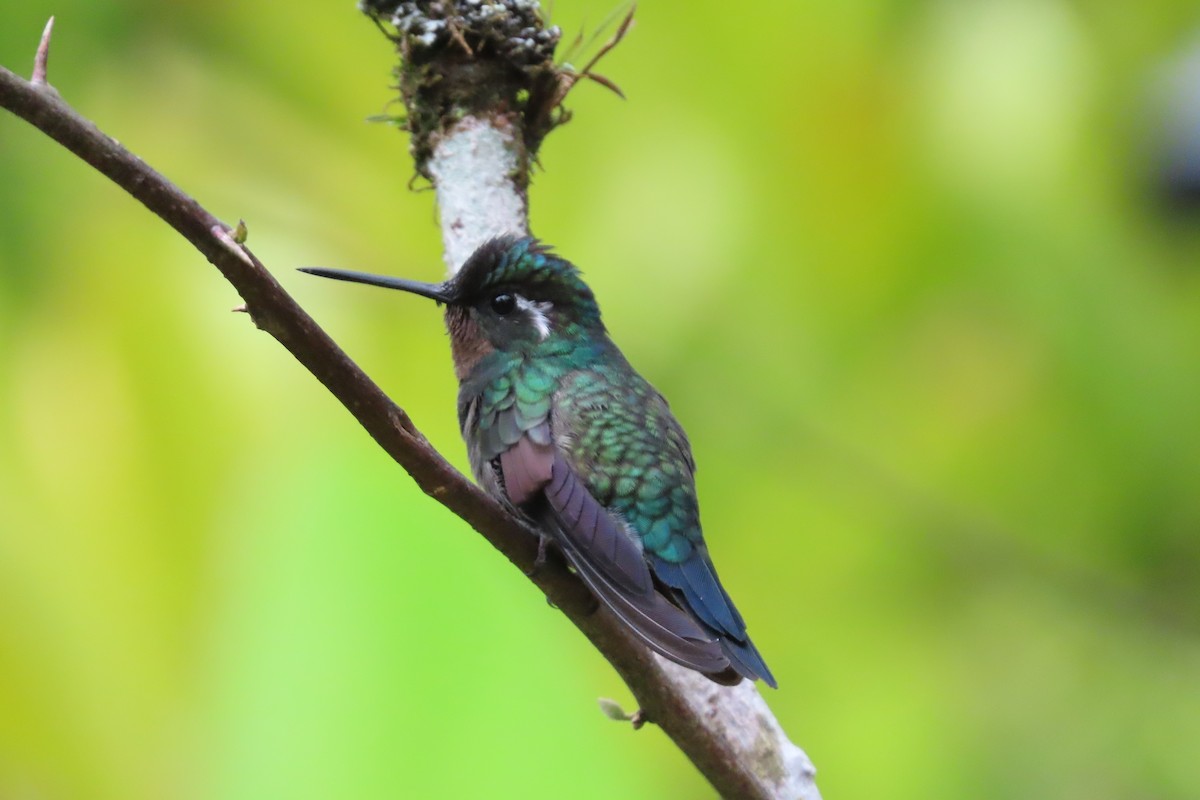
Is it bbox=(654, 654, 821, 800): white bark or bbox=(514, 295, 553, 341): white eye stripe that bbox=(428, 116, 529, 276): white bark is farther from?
bbox=(654, 654, 821, 800): white bark

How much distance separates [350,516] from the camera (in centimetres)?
223

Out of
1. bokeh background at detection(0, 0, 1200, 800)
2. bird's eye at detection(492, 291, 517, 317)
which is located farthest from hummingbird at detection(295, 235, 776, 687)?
bokeh background at detection(0, 0, 1200, 800)

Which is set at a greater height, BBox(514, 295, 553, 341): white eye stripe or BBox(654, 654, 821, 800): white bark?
BBox(514, 295, 553, 341): white eye stripe

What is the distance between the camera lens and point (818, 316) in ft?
12.9

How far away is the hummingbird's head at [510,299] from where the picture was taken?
246cm

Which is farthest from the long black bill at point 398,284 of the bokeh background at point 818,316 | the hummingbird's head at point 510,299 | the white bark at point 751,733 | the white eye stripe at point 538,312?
the white bark at point 751,733

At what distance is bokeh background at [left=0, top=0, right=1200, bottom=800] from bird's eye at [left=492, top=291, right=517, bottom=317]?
0.52 m

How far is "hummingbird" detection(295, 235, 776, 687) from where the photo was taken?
1927 millimetres

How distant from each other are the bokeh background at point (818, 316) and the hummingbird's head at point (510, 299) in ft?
1.60

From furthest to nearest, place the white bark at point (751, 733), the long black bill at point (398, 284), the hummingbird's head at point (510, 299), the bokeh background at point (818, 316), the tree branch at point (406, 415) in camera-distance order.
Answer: the bokeh background at point (818, 316), the hummingbird's head at point (510, 299), the long black bill at point (398, 284), the white bark at point (751, 733), the tree branch at point (406, 415)

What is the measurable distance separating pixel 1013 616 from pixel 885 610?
0.50 metres

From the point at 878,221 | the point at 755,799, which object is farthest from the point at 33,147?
the point at 755,799

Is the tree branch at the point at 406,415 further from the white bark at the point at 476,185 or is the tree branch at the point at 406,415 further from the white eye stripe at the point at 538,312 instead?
the white eye stripe at the point at 538,312

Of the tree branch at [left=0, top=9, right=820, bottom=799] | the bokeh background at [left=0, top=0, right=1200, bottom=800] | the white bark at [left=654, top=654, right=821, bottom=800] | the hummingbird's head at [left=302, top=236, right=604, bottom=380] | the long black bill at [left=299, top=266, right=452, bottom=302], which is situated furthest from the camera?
the bokeh background at [left=0, top=0, right=1200, bottom=800]
